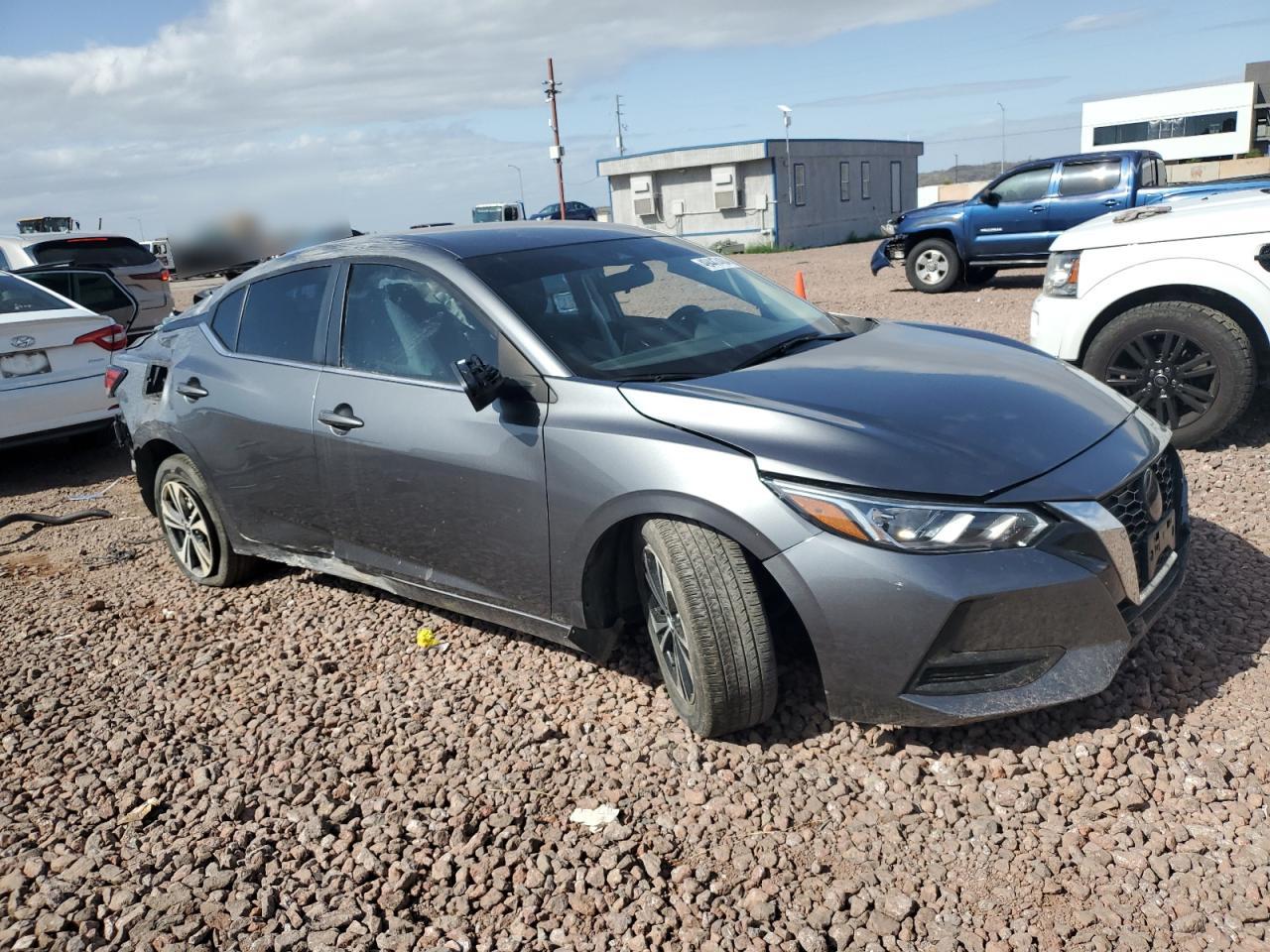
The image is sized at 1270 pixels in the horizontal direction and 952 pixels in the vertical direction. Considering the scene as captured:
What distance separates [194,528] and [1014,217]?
12755 mm

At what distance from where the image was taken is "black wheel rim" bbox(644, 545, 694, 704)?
336cm

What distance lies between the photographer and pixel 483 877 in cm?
291

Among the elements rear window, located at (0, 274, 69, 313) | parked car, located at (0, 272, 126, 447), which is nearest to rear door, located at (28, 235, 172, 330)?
rear window, located at (0, 274, 69, 313)

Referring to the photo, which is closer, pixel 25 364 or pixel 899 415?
pixel 899 415

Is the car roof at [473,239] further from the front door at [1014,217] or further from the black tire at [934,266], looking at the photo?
the black tire at [934,266]

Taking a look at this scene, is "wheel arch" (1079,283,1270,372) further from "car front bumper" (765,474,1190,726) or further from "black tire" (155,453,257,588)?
"black tire" (155,453,257,588)

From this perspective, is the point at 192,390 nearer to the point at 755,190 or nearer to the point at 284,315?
the point at 284,315

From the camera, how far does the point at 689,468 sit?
3.17 meters

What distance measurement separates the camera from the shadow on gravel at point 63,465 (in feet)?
26.7

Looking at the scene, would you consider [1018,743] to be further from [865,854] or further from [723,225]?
[723,225]

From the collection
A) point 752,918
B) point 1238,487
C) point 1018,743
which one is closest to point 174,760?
point 752,918

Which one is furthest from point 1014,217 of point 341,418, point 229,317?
point 341,418

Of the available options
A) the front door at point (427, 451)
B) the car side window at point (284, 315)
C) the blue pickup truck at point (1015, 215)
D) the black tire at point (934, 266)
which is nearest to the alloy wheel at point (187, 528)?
the car side window at point (284, 315)

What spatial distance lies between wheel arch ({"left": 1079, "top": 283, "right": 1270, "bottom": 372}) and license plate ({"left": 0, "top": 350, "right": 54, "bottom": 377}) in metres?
7.20
